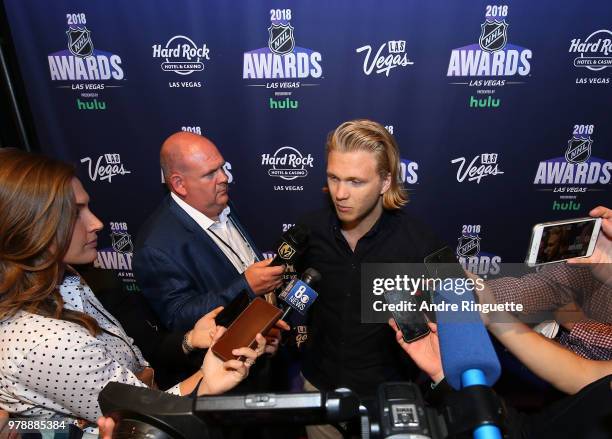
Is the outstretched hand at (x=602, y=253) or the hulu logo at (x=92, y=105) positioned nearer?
the outstretched hand at (x=602, y=253)

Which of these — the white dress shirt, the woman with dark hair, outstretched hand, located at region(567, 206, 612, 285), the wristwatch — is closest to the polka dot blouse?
the woman with dark hair

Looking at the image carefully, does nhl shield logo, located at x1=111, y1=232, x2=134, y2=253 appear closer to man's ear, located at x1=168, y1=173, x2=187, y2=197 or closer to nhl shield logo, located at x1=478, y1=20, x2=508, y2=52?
man's ear, located at x1=168, y1=173, x2=187, y2=197

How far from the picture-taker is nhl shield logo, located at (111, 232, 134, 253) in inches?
120

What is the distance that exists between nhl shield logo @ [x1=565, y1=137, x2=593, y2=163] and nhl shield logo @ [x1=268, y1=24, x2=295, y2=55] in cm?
191

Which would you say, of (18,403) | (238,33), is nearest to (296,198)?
(238,33)

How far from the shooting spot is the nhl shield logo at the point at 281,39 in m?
2.46

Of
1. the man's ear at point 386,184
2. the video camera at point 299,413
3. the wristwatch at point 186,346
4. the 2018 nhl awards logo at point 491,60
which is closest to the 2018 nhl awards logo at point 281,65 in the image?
the 2018 nhl awards logo at point 491,60

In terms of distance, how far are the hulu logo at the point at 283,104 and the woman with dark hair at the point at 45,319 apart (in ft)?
5.32

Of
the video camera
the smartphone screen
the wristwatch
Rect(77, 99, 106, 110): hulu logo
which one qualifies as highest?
the video camera

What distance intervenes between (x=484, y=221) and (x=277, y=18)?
6.33 feet

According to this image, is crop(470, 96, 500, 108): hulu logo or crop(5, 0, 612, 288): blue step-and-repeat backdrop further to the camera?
crop(470, 96, 500, 108): hulu logo

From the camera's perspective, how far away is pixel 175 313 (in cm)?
175

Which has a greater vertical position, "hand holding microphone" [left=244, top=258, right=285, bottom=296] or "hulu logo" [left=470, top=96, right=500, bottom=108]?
"hulu logo" [left=470, top=96, right=500, bottom=108]

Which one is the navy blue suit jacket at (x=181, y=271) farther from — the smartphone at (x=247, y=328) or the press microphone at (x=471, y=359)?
the press microphone at (x=471, y=359)
